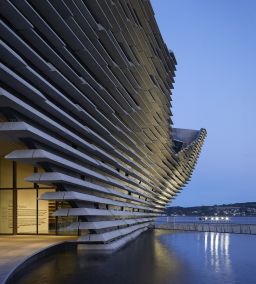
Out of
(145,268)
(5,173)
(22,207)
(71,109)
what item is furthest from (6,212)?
(145,268)

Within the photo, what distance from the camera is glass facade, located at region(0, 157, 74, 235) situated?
88.6 ft

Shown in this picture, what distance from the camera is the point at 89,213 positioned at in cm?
2062

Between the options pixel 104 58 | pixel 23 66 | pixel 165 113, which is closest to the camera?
pixel 23 66

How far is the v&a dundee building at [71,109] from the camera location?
50.8 ft

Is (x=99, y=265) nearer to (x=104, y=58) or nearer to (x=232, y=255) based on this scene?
(x=232, y=255)

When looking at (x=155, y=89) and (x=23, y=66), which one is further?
(x=155, y=89)

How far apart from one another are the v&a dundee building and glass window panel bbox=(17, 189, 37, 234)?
55 millimetres

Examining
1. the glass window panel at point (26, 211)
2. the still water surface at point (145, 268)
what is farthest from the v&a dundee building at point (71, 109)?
the still water surface at point (145, 268)

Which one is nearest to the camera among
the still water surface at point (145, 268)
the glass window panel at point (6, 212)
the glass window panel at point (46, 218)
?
the still water surface at point (145, 268)

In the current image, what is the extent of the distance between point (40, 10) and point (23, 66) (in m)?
3.49

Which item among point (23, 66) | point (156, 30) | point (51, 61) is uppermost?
point (156, 30)

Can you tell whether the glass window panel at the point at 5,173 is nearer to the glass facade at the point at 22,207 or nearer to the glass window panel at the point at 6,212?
the glass facade at the point at 22,207

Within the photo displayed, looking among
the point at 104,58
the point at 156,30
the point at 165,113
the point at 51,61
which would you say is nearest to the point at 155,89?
the point at 156,30

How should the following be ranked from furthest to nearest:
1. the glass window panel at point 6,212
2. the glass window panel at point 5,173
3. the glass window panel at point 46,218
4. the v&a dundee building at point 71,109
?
the glass window panel at point 5,173 → the glass window panel at point 46,218 → the glass window panel at point 6,212 → the v&a dundee building at point 71,109
